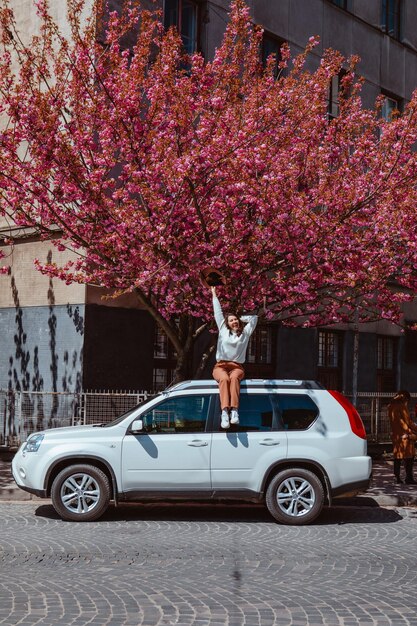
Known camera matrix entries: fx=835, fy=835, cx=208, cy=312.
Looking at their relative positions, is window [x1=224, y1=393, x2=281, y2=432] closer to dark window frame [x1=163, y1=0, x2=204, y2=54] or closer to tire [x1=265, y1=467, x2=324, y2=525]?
tire [x1=265, y1=467, x2=324, y2=525]

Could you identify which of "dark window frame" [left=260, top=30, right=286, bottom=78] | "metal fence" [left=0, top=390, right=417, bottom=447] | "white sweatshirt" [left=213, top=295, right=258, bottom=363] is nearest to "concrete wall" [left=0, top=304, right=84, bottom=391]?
"metal fence" [left=0, top=390, right=417, bottom=447]

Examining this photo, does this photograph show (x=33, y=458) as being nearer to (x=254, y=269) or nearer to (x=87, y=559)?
(x=87, y=559)

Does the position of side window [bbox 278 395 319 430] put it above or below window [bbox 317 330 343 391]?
below

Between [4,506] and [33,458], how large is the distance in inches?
66.1

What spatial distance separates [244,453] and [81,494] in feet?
7.24

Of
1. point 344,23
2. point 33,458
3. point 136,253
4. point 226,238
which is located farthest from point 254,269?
point 344,23

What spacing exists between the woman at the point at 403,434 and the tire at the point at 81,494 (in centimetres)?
604

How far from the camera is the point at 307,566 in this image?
323 inches

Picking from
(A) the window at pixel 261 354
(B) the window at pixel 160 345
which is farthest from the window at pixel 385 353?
(B) the window at pixel 160 345

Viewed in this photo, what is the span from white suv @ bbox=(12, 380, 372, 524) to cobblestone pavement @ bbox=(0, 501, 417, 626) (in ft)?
1.25

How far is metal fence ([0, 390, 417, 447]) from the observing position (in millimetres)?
17344

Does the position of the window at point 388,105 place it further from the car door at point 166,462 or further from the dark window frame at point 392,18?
the car door at point 166,462

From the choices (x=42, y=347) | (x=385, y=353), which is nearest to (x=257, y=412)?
(x=42, y=347)

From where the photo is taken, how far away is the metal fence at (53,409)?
56.9 ft
